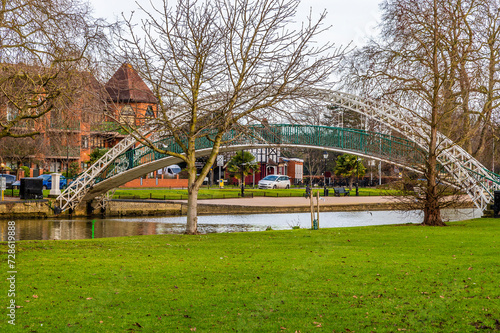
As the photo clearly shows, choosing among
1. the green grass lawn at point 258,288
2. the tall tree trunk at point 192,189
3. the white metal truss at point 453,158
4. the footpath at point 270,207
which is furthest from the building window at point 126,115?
the footpath at point 270,207

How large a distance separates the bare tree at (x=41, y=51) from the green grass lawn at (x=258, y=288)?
11.4 feet

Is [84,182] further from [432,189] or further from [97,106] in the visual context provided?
[432,189]

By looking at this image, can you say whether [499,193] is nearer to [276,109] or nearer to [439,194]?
[439,194]

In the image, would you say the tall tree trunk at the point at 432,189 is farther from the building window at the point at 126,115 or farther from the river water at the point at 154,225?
the building window at the point at 126,115

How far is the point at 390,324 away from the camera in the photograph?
6406 millimetres

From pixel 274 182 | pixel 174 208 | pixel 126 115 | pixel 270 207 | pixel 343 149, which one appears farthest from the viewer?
pixel 274 182

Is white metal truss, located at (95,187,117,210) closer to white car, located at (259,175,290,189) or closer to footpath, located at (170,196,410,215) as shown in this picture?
footpath, located at (170,196,410,215)

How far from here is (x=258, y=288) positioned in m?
8.12

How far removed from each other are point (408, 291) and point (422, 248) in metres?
4.92

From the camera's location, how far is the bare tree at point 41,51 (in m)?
11.3

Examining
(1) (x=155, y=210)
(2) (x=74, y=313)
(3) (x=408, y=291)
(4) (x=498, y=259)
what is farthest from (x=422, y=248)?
(1) (x=155, y=210)

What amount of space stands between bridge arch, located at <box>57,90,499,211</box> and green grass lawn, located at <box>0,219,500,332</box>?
34.7 ft

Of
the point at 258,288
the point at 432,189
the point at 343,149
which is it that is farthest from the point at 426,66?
the point at 258,288

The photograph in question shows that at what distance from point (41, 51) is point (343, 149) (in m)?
19.7
